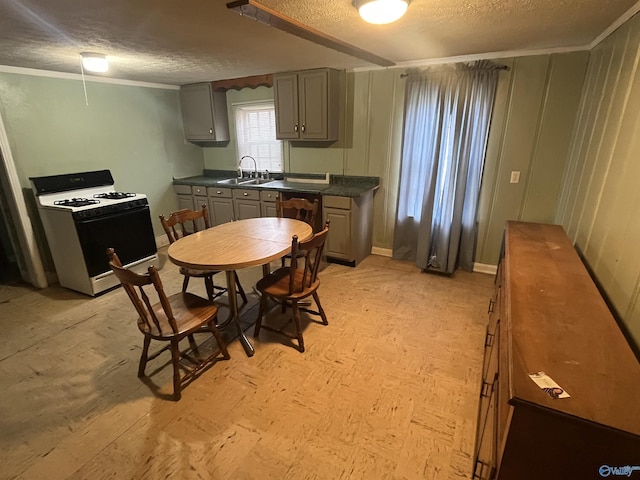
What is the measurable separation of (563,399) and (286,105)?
3902 mm

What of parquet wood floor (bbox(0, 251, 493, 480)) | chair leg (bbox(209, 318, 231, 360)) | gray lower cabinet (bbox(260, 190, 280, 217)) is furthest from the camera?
gray lower cabinet (bbox(260, 190, 280, 217))

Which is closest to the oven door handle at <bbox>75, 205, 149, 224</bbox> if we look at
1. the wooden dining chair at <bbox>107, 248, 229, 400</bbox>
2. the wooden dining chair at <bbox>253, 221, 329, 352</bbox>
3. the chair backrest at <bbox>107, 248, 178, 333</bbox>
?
the wooden dining chair at <bbox>107, 248, 229, 400</bbox>

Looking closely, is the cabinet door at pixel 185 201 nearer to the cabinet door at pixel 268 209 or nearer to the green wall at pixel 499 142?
the cabinet door at pixel 268 209

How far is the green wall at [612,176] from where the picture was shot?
4.87 feet

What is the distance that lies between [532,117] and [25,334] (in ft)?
16.1

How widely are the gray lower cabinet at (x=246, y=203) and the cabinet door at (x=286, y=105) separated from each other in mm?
831

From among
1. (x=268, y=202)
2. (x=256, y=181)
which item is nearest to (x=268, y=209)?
(x=268, y=202)

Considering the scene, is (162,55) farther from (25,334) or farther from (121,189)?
(25,334)

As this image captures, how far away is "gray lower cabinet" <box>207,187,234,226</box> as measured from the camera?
179 inches

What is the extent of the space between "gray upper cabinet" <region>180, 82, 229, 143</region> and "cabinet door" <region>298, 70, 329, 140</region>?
1.47 metres

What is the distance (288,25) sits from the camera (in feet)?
6.95

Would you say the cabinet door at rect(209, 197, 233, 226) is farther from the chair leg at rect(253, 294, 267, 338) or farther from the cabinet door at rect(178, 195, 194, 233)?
the chair leg at rect(253, 294, 267, 338)

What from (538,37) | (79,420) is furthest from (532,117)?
(79,420)

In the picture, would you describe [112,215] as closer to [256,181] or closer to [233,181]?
[233,181]
